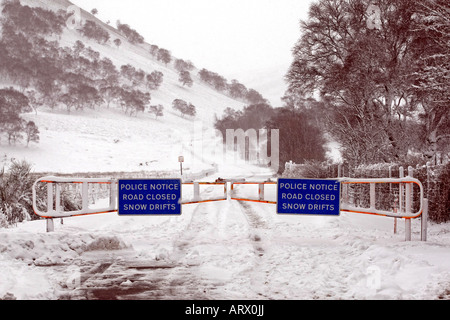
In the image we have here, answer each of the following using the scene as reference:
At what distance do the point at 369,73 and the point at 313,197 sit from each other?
12358mm

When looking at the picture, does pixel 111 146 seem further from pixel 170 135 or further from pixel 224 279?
pixel 224 279

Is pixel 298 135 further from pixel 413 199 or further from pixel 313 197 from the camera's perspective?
pixel 313 197

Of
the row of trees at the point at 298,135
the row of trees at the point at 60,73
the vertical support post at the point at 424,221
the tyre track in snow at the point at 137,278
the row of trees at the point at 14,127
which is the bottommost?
the tyre track in snow at the point at 137,278

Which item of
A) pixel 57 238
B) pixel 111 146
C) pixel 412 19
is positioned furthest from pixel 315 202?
pixel 111 146

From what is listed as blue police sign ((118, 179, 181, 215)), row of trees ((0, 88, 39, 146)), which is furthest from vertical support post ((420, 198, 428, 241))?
row of trees ((0, 88, 39, 146))

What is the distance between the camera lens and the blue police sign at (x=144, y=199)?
29.3 feet

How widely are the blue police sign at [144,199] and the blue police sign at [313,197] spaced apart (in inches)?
93.2

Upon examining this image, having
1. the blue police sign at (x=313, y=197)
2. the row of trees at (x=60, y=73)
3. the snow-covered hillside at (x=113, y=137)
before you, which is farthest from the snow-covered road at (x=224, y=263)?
the row of trees at (x=60, y=73)

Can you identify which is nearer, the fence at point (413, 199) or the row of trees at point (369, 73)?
the fence at point (413, 199)

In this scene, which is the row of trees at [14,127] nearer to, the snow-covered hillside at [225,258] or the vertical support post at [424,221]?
the snow-covered hillside at [225,258]

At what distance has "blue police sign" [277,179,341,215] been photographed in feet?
29.1

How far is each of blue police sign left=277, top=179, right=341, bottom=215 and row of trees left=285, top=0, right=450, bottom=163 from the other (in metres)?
10.7

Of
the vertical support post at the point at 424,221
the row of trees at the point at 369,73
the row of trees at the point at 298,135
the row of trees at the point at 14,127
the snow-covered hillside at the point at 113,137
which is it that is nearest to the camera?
the vertical support post at the point at 424,221

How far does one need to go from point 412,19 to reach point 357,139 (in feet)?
20.1
